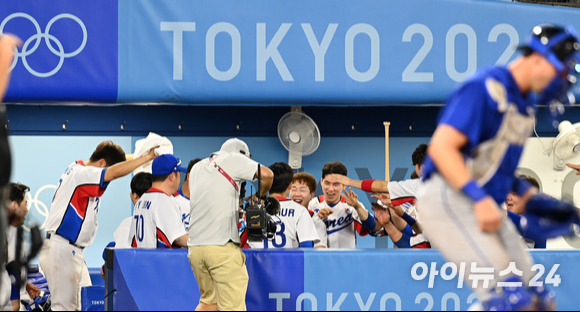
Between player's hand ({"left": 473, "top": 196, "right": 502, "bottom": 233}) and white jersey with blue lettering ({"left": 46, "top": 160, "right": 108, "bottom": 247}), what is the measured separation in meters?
4.63

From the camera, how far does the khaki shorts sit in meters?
6.70

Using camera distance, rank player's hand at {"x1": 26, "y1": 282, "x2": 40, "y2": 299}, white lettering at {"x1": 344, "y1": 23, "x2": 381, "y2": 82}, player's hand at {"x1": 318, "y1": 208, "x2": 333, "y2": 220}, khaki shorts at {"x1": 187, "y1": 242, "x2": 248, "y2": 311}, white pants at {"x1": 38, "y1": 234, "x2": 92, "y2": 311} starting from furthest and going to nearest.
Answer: white lettering at {"x1": 344, "y1": 23, "x2": 381, "y2": 82} < player's hand at {"x1": 318, "y1": 208, "x2": 333, "y2": 220} < white pants at {"x1": 38, "y1": 234, "x2": 92, "y2": 311} < player's hand at {"x1": 26, "y1": 282, "x2": 40, "y2": 299} < khaki shorts at {"x1": 187, "y1": 242, "x2": 248, "y2": 311}

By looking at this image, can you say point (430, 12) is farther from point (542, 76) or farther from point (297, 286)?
point (542, 76)

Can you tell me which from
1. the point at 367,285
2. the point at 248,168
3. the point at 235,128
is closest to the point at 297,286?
the point at 367,285

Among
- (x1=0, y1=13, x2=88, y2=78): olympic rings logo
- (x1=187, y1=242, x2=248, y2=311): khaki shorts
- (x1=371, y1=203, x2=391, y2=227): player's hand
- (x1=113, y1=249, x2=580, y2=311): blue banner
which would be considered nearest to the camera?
(x1=187, y1=242, x2=248, y2=311): khaki shorts

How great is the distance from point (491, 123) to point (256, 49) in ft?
16.2

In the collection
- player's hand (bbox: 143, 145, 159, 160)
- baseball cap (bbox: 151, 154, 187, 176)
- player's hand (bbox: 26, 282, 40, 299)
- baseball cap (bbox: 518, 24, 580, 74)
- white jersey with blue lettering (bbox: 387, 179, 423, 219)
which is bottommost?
player's hand (bbox: 26, 282, 40, 299)

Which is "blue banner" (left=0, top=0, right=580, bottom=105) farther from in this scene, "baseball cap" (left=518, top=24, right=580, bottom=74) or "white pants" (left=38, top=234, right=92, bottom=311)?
"baseball cap" (left=518, top=24, right=580, bottom=74)

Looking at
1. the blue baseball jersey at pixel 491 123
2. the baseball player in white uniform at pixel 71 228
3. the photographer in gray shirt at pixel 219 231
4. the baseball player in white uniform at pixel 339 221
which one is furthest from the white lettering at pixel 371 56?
the blue baseball jersey at pixel 491 123

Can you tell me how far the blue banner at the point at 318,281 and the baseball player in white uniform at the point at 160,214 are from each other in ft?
1.28

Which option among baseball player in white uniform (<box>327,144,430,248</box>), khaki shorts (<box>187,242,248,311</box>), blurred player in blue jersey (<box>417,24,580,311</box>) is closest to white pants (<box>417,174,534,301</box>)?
blurred player in blue jersey (<box>417,24,580,311</box>)

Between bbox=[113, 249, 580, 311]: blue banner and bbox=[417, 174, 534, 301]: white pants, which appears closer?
bbox=[417, 174, 534, 301]: white pants

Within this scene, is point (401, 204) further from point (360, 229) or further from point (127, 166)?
point (127, 166)

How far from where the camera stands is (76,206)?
7.76 m
